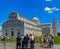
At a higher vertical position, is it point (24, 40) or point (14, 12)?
point (14, 12)

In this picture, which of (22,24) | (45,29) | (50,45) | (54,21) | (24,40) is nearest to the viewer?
(24,40)

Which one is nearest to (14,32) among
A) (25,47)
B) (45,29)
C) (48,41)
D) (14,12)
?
(14,12)

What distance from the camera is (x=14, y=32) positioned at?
72.1m

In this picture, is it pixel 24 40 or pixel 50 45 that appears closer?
pixel 24 40

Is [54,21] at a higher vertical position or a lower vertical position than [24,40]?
higher

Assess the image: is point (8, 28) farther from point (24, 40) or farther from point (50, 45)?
point (24, 40)

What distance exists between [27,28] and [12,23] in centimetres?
578

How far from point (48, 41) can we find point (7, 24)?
45.1 m

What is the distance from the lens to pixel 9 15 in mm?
74500

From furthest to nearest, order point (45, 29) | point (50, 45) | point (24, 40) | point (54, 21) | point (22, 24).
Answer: point (54, 21) → point (45, 29) → point (22, 24) → point (50, 45) → point (24, 40)

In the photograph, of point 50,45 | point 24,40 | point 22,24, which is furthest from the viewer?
point 22,24

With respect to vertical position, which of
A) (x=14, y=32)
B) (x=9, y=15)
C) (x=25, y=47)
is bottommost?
(x=25, y=47)

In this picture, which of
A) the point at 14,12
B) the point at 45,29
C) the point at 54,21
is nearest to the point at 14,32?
the point at 14,12

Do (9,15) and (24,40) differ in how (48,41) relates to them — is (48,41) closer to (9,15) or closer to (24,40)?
(24,40)
